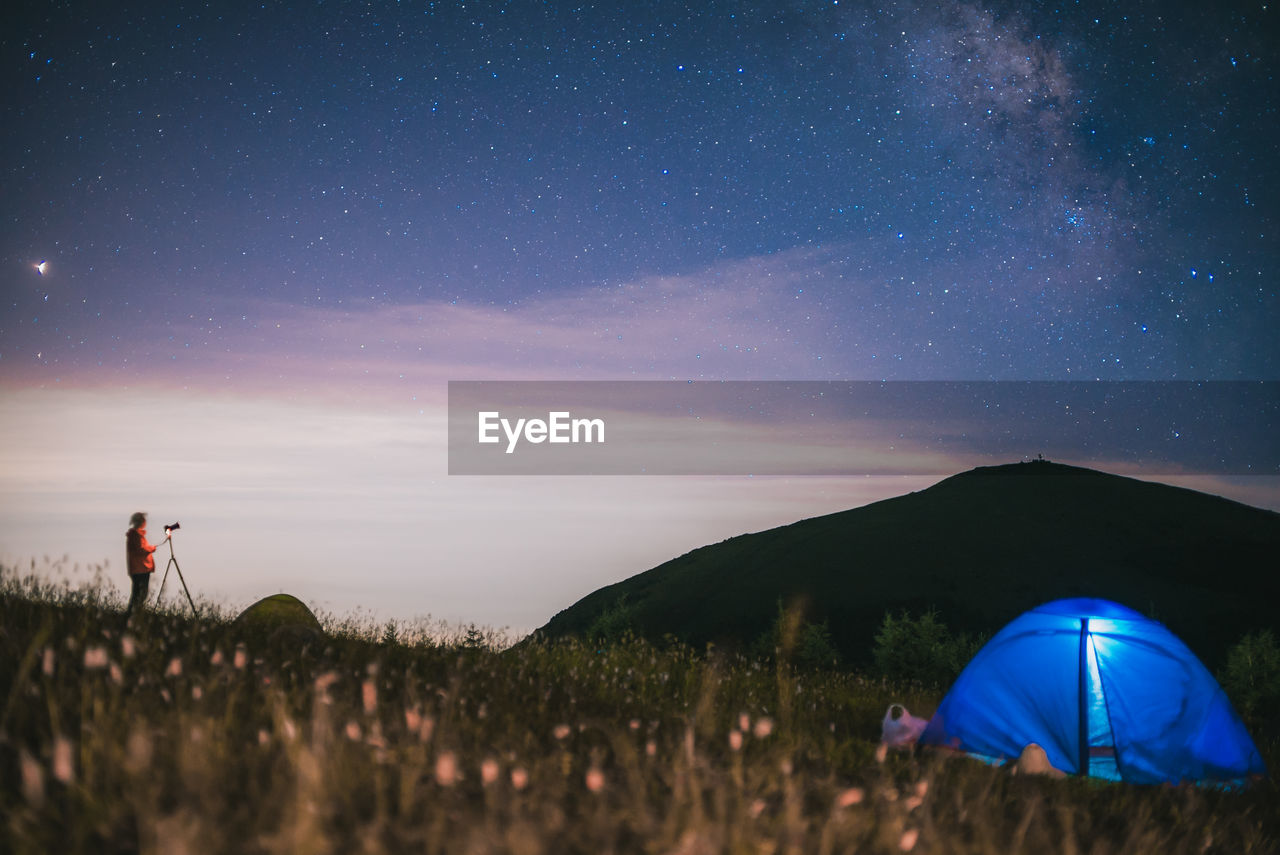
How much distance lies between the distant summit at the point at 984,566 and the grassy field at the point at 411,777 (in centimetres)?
4516

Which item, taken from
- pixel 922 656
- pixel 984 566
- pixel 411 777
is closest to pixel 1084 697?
pixel 411 777

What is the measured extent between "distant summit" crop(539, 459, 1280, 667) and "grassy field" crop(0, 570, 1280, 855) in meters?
45.2

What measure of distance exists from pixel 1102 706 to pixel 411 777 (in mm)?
8888

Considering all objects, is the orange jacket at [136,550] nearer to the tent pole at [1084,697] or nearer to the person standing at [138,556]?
the person standing at [138,556]

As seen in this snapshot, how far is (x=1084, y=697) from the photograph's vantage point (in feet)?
28.2

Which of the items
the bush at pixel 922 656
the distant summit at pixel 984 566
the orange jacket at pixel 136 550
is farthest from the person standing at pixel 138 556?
the distant summit at pixel 984 566

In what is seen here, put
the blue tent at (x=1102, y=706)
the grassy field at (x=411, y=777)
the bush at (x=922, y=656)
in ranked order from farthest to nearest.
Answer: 1. the bush at (x=922, y=656)
2. the blue tent at (x=1102, y=706)
3. the grassy field at (x=411, y=777)

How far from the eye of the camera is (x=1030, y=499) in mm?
77875

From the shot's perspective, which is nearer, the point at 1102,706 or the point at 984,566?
the point at 1102,706

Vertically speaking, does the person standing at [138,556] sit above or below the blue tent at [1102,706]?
above

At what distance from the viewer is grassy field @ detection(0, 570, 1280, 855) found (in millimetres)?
2615

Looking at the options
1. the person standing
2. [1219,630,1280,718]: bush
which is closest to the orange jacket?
the person standing

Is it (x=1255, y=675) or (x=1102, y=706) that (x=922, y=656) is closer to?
(x=1255, y=675)

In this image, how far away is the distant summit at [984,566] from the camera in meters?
57.2
